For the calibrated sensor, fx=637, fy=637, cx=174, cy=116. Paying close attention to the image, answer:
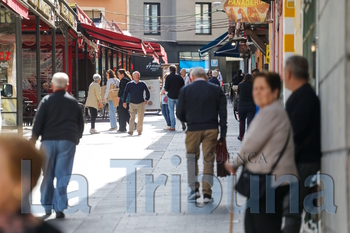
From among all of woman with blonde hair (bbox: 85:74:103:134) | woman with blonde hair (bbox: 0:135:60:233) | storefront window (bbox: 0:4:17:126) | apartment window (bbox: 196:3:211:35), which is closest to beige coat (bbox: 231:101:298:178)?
woman with blonde hair (bbox: 0:135:60:233)

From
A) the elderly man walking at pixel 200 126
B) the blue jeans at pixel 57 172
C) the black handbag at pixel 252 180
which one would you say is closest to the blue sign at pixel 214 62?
the elderly man walking at pixel 200 126

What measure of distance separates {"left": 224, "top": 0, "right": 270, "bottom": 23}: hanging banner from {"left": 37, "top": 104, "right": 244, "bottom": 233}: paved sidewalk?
155 inches

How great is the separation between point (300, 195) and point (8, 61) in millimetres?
11884

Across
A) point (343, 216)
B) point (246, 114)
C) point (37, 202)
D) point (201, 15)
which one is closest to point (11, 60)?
point (246, 114)

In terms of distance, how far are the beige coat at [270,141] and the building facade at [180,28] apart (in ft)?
154

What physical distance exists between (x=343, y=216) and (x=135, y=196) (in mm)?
4538

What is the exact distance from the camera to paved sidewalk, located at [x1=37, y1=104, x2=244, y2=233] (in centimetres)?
692

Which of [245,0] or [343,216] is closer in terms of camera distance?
[343,216]

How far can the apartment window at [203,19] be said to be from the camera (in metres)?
51.7

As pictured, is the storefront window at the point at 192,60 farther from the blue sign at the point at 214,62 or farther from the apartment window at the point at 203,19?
the apartment window at the point at 203,19

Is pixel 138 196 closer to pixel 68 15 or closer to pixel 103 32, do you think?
pixel 68 15

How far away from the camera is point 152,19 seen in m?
52.9

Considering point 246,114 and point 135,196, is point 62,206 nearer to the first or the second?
point 135,196

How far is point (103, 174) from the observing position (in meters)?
10.5
